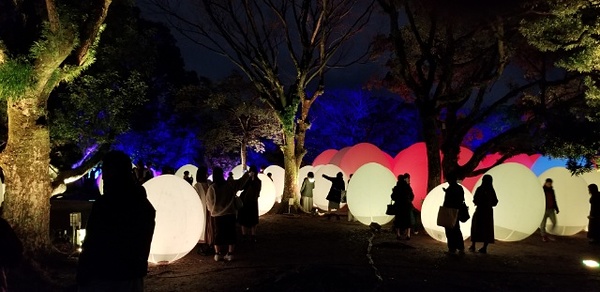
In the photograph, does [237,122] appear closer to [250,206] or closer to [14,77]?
[250,206]

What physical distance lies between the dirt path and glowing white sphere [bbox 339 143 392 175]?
7823mm

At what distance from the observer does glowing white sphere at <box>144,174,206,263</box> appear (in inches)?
315

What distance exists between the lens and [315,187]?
59.9 feet

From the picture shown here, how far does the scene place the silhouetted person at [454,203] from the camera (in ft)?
32.5

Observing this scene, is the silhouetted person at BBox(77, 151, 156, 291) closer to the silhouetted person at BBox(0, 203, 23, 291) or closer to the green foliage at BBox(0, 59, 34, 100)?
the silhouetted person at BBox(0, 203, 23, 291)

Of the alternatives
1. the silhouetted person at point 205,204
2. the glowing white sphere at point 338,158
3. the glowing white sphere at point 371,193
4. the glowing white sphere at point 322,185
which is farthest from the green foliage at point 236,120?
the silhouetted person at point 205,204

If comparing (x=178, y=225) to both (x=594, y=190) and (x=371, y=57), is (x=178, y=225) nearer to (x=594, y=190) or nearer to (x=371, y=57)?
(x=594, y=190)

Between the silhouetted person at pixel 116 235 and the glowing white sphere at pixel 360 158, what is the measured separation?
671 inches

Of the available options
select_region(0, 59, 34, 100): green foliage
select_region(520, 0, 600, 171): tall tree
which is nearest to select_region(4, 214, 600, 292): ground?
select_region(520, 0, 600, 171): tall tree

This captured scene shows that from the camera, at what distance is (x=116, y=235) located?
3387mm

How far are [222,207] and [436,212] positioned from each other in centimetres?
533

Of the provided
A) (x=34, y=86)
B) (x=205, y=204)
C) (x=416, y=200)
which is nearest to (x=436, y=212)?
(x=416, y=200)

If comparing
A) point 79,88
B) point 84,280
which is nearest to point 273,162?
point 79,88

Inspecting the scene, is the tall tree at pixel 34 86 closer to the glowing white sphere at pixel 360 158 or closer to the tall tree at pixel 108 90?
the tall tree at pixel 108 90
